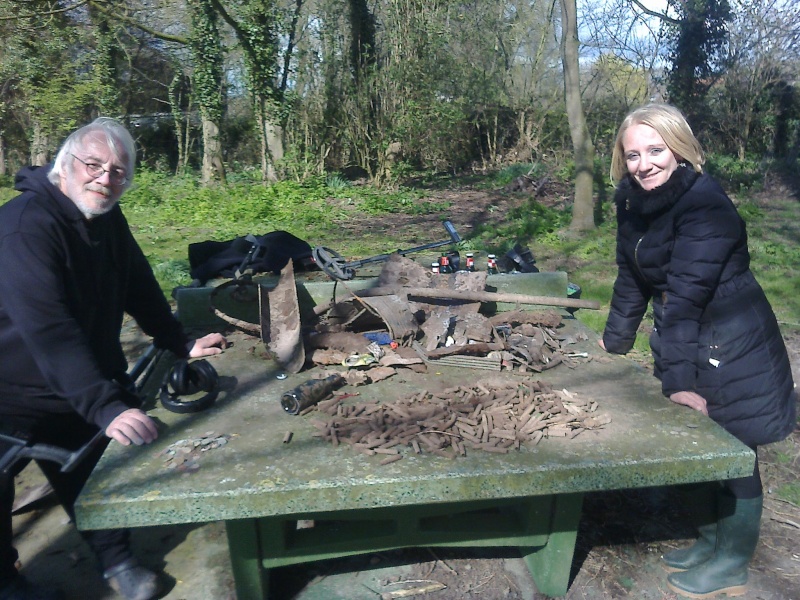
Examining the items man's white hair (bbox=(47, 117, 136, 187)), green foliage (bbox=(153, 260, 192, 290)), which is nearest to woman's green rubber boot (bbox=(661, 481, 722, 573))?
man's white hair (bbox=(47, 117, 136, 187))

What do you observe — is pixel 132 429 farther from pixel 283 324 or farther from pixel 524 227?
pixel 524 227

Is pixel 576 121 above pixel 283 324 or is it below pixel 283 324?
above

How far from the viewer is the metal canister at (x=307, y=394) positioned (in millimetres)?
2118

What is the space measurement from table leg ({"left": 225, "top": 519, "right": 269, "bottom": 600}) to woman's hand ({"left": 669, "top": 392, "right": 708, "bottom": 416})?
1437 millimetres

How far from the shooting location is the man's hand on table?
1.88 m

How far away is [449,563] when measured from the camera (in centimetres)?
260

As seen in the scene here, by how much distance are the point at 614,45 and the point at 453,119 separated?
14.1 ft

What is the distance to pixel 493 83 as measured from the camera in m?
15.4

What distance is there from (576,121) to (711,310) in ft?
20.6

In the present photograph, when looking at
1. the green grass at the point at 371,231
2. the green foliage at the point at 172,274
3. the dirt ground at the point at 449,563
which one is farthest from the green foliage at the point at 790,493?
the green foliage at the point at 172,274

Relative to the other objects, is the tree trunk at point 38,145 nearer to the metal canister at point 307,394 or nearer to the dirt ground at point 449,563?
the dirt ground at point 449,563

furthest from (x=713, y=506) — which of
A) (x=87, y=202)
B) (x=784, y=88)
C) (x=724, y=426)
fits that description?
(x=784, y=88)

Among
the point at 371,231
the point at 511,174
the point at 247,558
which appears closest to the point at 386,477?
the point at 247,558

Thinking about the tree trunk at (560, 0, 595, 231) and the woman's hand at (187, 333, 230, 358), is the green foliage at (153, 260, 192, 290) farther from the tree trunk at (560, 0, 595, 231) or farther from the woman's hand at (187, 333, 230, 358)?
the tree trunk at (560, 0, 595, 231)
